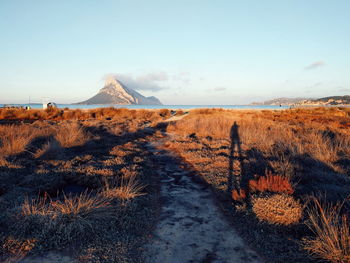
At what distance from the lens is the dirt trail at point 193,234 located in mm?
3420

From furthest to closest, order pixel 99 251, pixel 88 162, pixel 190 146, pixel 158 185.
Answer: pixel 190 146, pixel 88 162, pixel 158 185, pixel 99 251

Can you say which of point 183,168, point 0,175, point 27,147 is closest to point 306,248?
point 183,168

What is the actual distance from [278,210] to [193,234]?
1952 mm

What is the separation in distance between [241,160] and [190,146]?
333 cm

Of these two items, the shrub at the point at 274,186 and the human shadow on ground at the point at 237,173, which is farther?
the human shadow on ground at the point at 237,173

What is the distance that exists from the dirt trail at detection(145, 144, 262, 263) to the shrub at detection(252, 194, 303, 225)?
83 cm

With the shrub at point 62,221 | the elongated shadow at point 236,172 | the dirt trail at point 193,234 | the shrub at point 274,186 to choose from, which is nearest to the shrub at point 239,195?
the elongated shadow at point 236,172

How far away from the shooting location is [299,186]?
6.18 meters

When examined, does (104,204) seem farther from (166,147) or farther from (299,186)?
(166,147)

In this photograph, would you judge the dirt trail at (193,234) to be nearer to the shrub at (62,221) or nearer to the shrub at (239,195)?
the shrub at (239,195)

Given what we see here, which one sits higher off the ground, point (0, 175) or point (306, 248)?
point (0, 175)

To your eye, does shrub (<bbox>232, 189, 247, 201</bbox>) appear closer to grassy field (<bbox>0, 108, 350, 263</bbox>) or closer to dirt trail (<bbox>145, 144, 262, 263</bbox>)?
grassy field (<bbox>0, 108, 350, 263</bbox>)

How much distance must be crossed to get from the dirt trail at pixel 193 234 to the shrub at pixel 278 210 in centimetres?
83

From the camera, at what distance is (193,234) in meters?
4.02
